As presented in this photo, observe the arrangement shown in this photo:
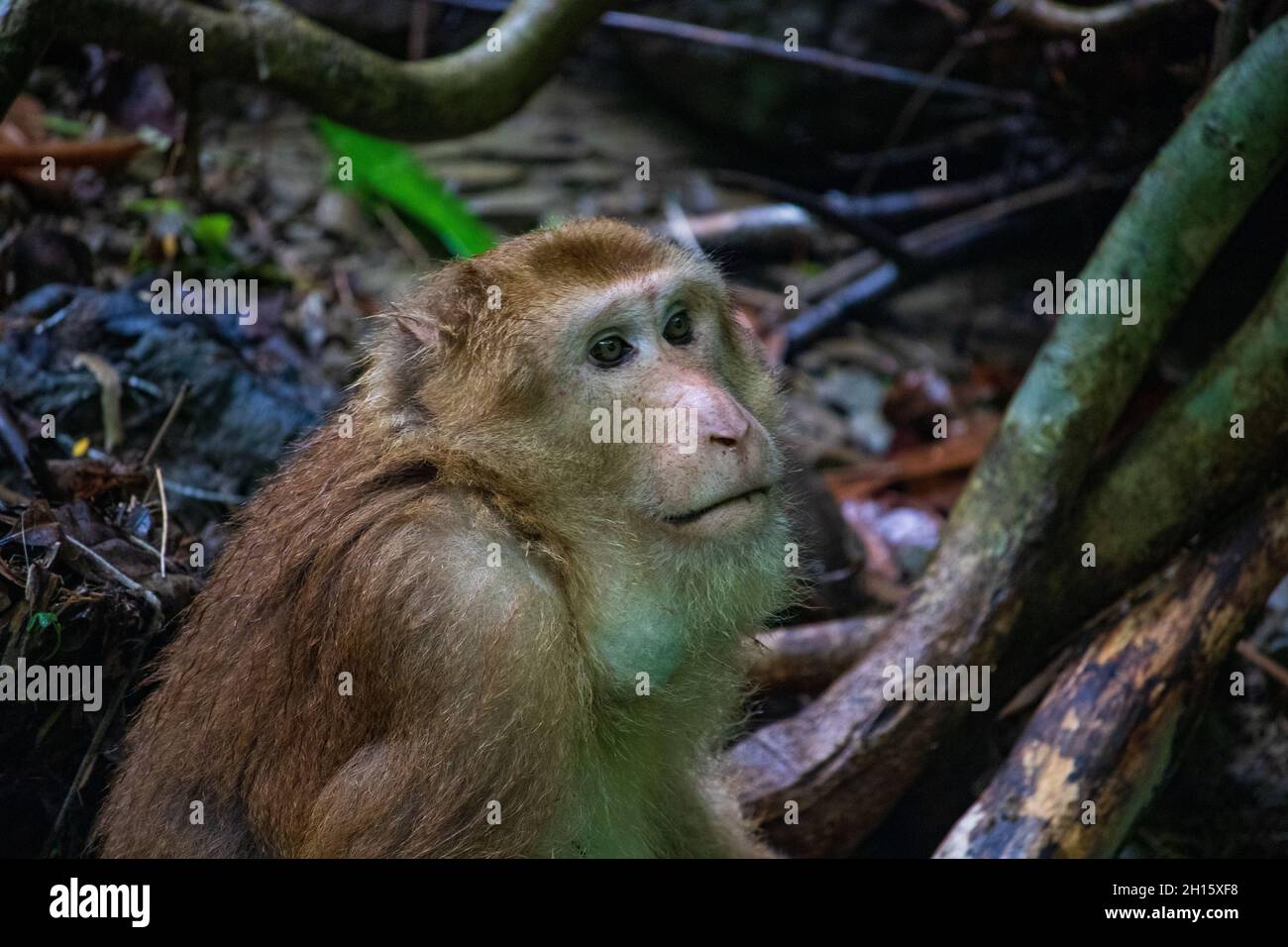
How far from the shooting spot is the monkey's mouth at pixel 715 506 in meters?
3.54

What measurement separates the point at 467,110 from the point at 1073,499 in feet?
9.93

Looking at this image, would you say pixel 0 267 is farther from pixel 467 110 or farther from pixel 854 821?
pixel 854 821

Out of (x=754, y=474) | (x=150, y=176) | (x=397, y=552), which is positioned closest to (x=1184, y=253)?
(x=754, y=474)

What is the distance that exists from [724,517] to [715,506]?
0.04m

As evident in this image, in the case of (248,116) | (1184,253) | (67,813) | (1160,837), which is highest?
(248,116)

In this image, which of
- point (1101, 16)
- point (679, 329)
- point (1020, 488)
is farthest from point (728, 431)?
point (1101, 16)

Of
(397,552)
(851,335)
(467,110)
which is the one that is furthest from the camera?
(851,335)

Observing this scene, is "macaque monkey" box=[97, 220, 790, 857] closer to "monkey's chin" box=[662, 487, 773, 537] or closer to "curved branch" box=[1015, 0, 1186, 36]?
"monkey's chin" box=[662, 487, 773, 537]

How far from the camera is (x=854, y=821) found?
16.5 feet

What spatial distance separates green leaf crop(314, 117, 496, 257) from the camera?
24.4ft

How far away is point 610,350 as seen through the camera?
146 inches

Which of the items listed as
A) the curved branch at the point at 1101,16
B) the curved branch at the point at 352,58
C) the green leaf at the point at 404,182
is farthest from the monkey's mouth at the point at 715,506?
the green leaf at the point at 404,182

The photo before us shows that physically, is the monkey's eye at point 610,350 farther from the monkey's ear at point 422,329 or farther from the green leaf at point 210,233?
the green leaf at point 210,233

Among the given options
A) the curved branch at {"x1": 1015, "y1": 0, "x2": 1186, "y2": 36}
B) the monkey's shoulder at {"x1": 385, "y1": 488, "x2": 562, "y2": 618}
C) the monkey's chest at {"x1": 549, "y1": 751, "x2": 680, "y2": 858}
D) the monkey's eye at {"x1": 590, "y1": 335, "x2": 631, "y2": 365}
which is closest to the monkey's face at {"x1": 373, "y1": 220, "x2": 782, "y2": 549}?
the monkey's eye at {"x1": 590, "y1": 335, "x2": 631, "y2": 365}
